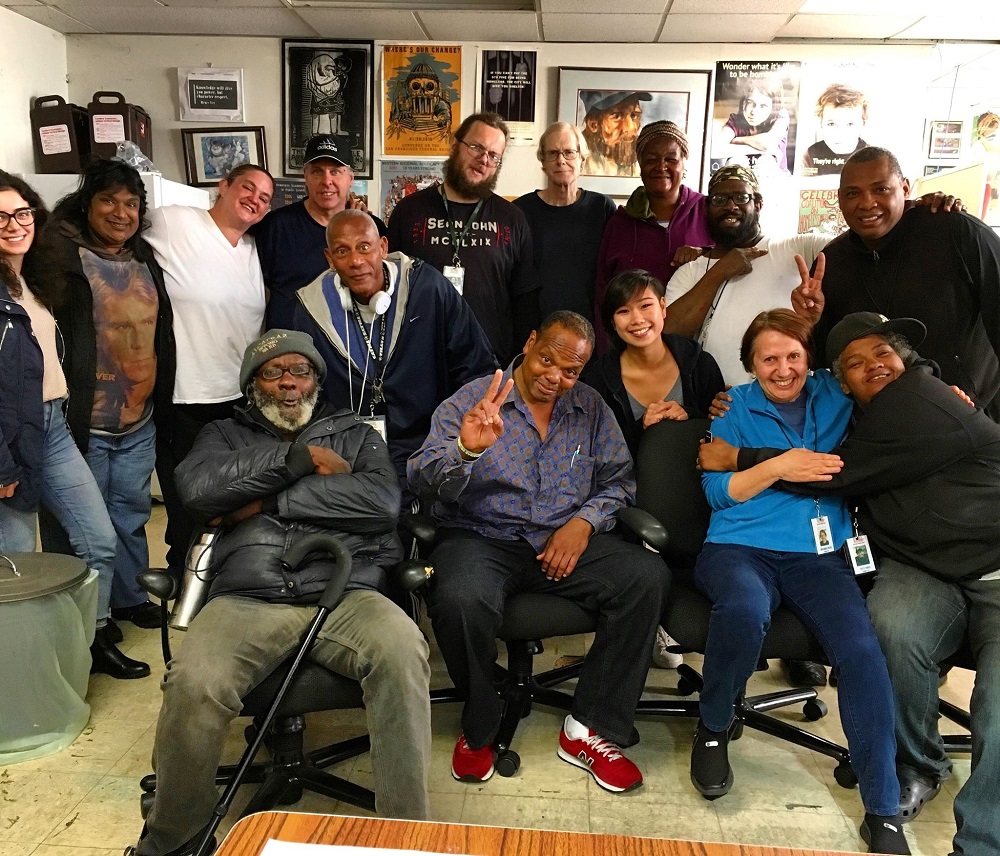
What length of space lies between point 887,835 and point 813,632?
1.62ft

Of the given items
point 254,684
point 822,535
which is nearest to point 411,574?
point 254,684

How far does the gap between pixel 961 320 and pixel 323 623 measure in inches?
84.9

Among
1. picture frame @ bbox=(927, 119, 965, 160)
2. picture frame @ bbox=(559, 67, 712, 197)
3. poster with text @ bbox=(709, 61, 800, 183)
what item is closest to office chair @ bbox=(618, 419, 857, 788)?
picture frame @ bbox=(559, 67, 712, 197)

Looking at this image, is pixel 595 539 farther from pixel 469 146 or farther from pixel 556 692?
pixel 469 146

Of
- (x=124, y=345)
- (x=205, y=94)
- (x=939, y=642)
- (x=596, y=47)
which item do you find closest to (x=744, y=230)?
(x=939, y=642)

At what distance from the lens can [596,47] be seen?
193 inches

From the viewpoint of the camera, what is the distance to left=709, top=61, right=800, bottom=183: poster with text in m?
4.90

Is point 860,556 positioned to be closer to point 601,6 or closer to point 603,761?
point 603,761

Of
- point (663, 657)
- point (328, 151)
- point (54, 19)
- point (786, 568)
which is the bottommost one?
point (663, 657)

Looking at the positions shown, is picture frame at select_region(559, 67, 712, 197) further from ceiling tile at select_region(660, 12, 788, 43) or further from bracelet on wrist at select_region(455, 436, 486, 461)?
bracelet on wrist at select_region(455, 436, 486, 461)

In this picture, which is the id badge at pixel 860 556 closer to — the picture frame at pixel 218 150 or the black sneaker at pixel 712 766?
the black sneaker at pixel 712 766

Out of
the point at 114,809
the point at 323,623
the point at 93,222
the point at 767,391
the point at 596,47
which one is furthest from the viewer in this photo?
the point at 596,47

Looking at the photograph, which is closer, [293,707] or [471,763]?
[293,707]

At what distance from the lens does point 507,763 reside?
7.64ft
